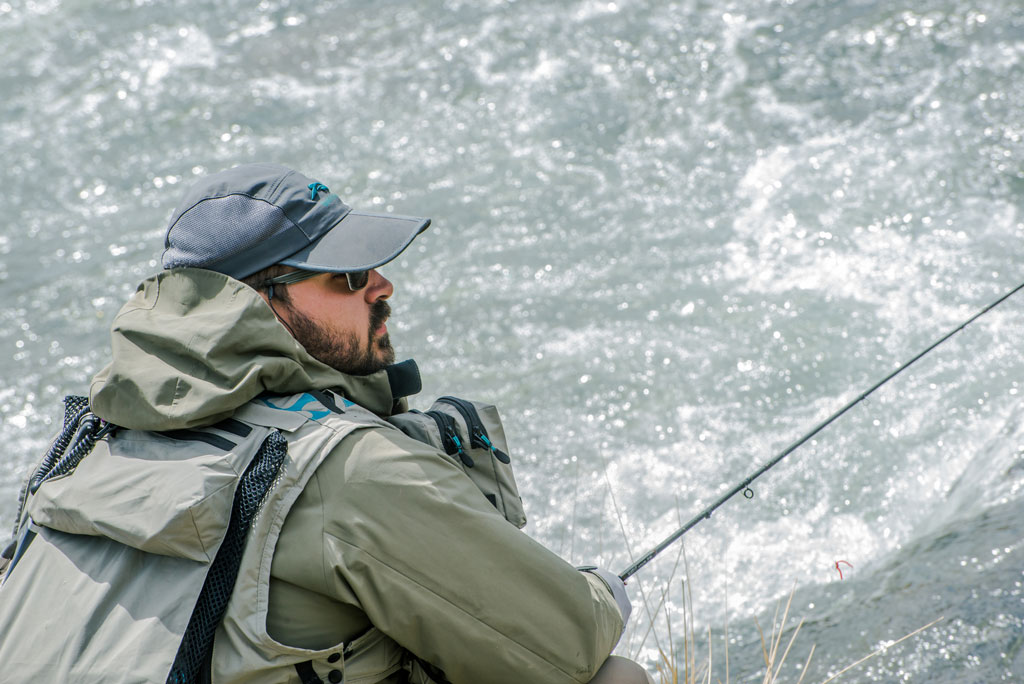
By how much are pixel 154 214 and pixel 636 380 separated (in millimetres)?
3365

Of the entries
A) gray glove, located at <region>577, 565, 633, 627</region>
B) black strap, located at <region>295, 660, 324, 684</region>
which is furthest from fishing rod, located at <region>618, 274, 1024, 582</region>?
black strap, located at <region>295, 660, 324, 684</region>

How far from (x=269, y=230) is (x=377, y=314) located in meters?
0.29

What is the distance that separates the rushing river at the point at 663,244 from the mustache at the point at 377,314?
24.4 inches

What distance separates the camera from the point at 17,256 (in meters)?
6.15

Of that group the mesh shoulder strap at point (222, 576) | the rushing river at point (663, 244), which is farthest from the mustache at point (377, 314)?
the rushing river at point (663, 244)

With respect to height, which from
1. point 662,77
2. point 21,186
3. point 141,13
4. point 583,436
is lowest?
point 583,436

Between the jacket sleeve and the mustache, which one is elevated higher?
the mustache

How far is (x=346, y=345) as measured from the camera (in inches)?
78.7

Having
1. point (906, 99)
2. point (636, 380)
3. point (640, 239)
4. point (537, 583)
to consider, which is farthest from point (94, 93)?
point (537, 583)

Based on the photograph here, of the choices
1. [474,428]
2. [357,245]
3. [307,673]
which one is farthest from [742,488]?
[307,673]

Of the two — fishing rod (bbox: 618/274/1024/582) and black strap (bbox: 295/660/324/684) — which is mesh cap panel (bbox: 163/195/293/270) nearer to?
black strap (bbox: 295/660/324/684)

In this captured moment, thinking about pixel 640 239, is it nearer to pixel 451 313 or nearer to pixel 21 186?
pixel 451 313

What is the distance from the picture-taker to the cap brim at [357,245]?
6.44 ft

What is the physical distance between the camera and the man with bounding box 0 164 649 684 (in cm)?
158
